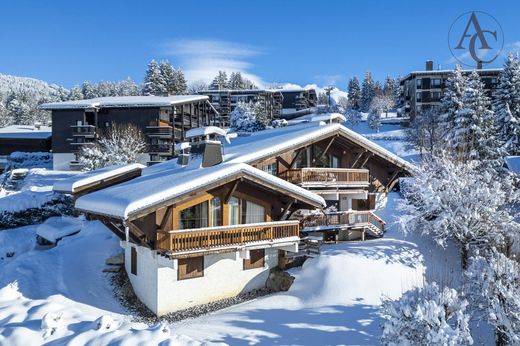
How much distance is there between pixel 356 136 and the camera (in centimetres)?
2534

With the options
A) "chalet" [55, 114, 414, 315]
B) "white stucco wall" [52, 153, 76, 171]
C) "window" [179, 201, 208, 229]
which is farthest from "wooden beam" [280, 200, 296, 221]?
"white stucco wall" [52, 153, 76, 171]

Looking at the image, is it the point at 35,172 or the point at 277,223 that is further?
the point at 35,172

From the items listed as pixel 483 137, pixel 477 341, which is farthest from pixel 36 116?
pixel 477 341

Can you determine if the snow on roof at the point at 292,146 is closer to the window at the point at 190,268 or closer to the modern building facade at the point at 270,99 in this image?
the window at the point at 190,268

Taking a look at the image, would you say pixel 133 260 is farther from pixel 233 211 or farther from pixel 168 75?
pixel 168 75

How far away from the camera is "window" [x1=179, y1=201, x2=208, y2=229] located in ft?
58.2

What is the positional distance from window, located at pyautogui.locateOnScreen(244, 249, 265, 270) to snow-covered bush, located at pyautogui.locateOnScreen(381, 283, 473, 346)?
825 centimetres

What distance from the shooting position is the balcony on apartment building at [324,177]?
23562 millimetres

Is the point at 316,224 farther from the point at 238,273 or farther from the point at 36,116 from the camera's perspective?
the point at 36,116

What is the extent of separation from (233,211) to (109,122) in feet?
116

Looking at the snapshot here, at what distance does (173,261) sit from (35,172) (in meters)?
35.1

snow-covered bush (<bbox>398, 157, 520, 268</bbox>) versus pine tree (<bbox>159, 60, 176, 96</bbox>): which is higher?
pine tree (<bbox>159, 60, 176, 96</bbox>)

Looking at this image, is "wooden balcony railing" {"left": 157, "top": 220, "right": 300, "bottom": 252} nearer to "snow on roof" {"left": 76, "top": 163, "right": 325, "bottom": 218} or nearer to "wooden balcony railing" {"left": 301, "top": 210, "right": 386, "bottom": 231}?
"snow on roof" {"left": 76, "top": 163, "right": 325, "bottom": 218}

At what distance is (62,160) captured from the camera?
165ft
